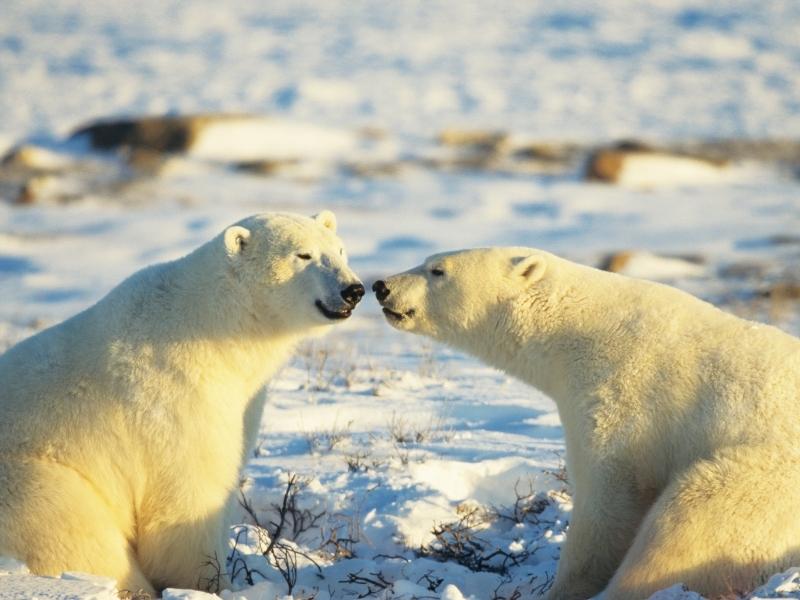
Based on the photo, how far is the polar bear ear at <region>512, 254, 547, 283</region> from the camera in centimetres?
446

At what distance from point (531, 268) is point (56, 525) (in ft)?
6.92

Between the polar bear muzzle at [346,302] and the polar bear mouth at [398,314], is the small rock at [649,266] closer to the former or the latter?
the polar bear mouth at [398,314]

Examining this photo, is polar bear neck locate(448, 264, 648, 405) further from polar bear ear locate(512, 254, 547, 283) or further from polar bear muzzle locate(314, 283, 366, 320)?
polar bear muzzle locate(314, 283, 366, 320)

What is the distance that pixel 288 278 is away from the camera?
14.7ft

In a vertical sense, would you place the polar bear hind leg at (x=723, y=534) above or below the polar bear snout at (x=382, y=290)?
below

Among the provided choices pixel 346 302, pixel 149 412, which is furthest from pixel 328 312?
pixel 149 412

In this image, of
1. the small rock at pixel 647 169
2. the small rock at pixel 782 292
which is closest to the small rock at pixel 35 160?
the small rock at pixel 647 169

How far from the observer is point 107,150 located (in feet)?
77.0

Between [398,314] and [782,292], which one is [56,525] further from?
[782,292]

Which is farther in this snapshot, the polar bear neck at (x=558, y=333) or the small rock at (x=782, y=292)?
the small rock at (x=782, y=292)

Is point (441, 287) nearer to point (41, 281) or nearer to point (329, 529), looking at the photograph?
point (329, 529)

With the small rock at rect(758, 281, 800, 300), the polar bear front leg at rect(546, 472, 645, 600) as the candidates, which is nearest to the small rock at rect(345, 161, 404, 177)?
the small rock at rect(758, 281, 800, 300)

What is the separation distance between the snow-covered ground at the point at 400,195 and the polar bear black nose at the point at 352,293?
106cm

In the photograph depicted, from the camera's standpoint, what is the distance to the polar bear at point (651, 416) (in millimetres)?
3508
